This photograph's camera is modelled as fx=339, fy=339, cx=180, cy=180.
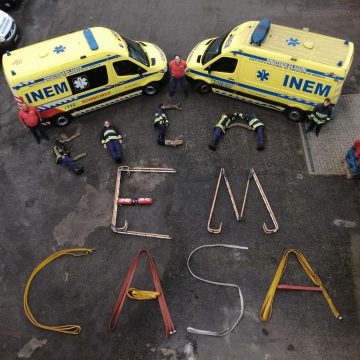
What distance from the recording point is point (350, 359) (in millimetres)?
8391

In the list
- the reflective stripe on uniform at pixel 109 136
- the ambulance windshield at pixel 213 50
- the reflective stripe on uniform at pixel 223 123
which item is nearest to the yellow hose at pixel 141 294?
the reflective stripe on uniform at pixel 109 136

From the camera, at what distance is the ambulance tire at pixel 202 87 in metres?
13.0

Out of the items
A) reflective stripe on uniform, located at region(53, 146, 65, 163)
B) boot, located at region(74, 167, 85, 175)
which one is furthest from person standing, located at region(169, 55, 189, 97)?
A: reflective stripe on uniform, located at region(53, 146, 65, 163)

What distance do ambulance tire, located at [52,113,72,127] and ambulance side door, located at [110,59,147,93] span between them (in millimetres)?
2056

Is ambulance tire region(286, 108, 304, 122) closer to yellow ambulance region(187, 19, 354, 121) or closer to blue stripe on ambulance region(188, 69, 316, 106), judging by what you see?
yellow ambulance region(187, 19, 354, 121)

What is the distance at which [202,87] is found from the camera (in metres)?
13.1

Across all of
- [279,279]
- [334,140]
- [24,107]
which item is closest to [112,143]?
[24,107]

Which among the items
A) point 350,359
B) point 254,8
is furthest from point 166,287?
point 254,8

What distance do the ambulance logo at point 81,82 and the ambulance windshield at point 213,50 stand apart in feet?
14.1

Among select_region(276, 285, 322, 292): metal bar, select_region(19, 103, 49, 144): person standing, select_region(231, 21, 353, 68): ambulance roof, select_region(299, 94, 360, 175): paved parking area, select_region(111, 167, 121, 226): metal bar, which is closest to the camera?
select_region(276, 285, 322, 292): metal bar

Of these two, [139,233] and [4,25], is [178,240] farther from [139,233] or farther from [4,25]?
[4,25]

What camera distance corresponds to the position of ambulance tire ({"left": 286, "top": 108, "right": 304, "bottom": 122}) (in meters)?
12.1

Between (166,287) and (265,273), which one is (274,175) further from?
(166,287)

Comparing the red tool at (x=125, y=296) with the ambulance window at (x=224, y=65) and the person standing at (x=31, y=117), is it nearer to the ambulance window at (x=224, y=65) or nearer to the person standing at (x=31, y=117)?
the person standing at (x=31, y=117)
